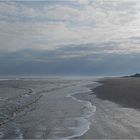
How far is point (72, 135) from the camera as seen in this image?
12.9 metres

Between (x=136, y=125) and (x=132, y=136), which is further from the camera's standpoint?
(x=136, y=125)

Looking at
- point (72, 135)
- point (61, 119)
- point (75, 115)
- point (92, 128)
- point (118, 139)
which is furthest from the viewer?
point (75, 115)

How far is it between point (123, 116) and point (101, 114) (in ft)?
4.63

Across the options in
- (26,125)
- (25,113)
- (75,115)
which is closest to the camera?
(26,125)

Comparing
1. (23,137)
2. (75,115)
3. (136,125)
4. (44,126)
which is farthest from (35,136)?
(75,115)

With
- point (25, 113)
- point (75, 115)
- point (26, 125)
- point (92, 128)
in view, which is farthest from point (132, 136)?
point (25, 113)

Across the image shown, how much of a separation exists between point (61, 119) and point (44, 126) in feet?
7.90

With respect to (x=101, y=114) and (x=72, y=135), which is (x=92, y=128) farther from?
(x=101, y=114)

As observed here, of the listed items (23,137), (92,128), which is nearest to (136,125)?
(92,128)

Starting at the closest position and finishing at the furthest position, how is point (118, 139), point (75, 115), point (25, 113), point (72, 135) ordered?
point (118, 139) < point (72, 135) < point (75, 115) < point (25, 113)

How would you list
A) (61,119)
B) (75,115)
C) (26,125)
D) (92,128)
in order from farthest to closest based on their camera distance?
(75,115) < (61,119) < (26,125) < (92,128)

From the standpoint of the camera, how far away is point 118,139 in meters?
12.0

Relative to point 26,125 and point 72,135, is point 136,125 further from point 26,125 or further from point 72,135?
point 26,125

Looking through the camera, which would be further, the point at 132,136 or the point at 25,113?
the point at 25,113
